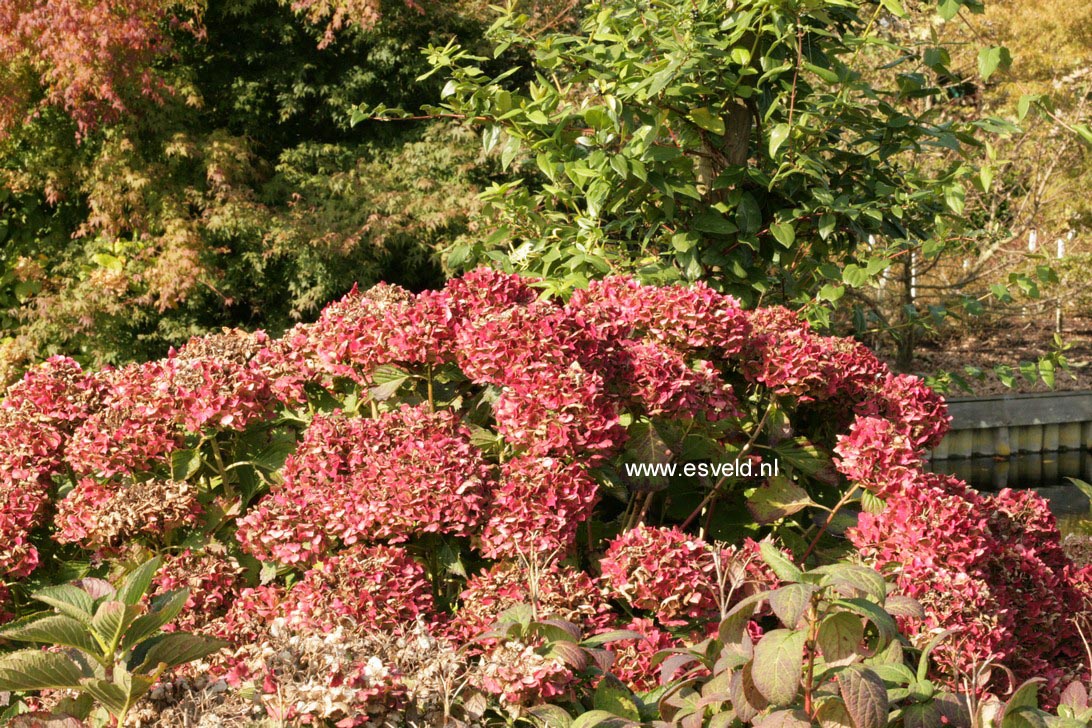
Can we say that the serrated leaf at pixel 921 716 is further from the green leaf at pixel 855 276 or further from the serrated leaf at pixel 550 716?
the green leaf at pixel 855 276

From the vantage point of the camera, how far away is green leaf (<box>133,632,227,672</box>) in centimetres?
140

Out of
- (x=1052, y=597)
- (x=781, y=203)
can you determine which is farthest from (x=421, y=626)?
(x=781, y=203)

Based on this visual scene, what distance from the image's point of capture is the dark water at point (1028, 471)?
7711 millimetres

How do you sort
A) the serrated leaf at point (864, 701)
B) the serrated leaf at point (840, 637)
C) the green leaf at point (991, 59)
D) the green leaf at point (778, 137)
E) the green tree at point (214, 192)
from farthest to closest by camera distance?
the green tree at point (214, 192), the green leaf at point (778, 137), the green leaf at point (991, 59), the serrated leaf at point (840, 637), the serrated leaf at point (864, 701)

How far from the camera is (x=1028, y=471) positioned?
26.6 ft

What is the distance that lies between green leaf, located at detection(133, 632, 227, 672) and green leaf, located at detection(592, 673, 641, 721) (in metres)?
0.56

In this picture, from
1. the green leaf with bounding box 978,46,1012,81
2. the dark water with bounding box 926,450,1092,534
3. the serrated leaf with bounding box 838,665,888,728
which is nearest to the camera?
the serrated leaf with bounding box 838,665,888,728

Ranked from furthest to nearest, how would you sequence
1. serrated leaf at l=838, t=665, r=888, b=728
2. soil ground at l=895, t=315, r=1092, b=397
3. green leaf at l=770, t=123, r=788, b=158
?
soil ground at l=895, t=315, r=1092, b=397 → green leaf at l=770, t=123, r=788, b=158 → serrated leaf at l=838, t=665, r=888, b=728

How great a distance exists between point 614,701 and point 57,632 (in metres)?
0.76

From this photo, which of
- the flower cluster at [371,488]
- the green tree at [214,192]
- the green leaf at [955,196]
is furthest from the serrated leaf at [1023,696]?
the green tree at [214,192]

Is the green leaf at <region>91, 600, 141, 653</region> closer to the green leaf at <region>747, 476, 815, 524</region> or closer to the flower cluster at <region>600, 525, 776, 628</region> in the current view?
the flower cluster at <region>600, 525, 776, 628</region>

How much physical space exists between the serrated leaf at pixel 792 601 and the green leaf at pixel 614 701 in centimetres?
35

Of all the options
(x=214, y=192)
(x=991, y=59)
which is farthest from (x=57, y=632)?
(x=214, y=192)

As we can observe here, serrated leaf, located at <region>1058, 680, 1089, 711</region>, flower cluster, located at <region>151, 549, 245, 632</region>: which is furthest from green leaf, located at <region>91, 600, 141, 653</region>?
serrated leaf, located at <region>1058, 680, 1089, 711</region>
